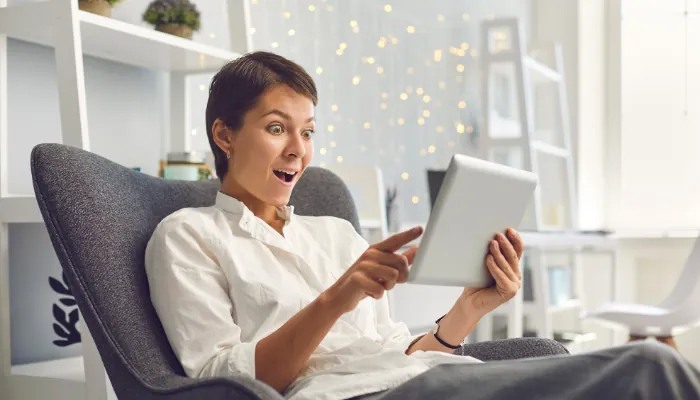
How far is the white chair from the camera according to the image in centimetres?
305

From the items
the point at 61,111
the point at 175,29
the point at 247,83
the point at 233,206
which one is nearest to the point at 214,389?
the point at 233,206

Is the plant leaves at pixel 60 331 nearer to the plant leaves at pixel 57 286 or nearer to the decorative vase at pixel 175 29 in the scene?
the plant leaves at pixel 57 286

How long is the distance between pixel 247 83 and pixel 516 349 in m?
0.67

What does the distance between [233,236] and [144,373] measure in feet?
0.91

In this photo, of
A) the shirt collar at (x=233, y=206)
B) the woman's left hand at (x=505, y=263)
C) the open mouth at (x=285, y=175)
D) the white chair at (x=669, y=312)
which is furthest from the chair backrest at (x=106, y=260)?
the white chair at (x=669, y=312)

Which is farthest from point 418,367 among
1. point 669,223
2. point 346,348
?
point 669,223

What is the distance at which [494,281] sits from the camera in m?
1.35

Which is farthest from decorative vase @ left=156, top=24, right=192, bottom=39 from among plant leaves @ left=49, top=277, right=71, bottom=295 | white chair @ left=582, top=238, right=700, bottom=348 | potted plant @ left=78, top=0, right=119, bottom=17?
white chair @ left=582, top=238, right=700, bottom=348

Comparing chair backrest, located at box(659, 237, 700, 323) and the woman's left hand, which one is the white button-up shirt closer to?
the woman's left hand

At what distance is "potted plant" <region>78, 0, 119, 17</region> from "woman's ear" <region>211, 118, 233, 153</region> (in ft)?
2.25

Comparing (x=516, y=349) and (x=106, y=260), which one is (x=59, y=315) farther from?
(x=516, y=349)

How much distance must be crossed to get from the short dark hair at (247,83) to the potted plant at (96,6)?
66 cm

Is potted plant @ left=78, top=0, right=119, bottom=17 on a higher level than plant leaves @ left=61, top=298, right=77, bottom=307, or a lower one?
higher

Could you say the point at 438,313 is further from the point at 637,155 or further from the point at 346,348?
the point at 637,155
